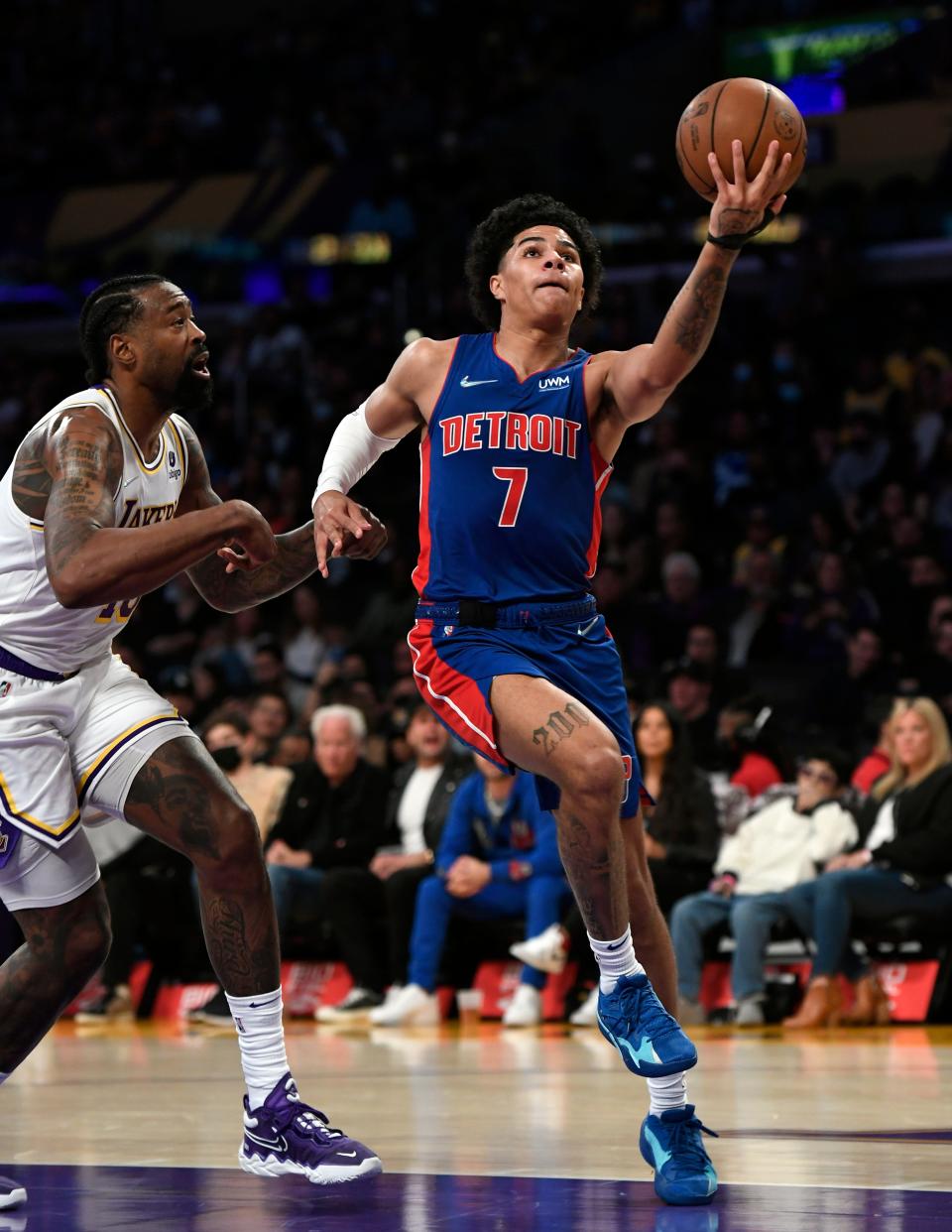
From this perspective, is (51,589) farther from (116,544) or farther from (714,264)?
(714,264)

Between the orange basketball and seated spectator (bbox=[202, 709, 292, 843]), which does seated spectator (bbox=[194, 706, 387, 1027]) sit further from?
the orange basketball

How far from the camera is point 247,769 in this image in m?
11.1

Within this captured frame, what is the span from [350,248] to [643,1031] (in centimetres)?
1568

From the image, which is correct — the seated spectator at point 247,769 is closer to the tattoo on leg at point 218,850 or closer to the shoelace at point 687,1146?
the tattoo on leg at point 218,850

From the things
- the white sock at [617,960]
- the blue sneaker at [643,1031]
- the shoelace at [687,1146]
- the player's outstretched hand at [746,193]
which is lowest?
the shoelace at [687,1146]

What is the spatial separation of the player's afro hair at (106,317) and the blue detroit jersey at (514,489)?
88cm

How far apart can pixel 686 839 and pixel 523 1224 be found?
586 centimetres

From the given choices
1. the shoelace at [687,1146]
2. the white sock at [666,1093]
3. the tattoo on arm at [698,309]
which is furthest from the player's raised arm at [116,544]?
the shoelace at [687,1146]

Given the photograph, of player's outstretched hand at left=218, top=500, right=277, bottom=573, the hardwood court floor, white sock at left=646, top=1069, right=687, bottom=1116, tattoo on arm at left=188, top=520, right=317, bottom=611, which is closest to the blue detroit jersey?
tattoo on arm at left=188, top=520, right=317, bottom=611

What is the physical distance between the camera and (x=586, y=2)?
70.3ft

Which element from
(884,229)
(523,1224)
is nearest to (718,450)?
(884,229)

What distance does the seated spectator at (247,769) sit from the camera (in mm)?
10820

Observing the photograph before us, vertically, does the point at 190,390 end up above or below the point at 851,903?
above

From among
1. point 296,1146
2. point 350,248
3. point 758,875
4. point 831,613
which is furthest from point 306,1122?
point 350,248
